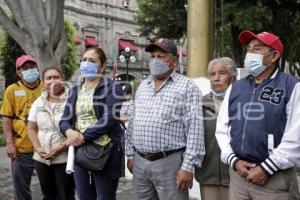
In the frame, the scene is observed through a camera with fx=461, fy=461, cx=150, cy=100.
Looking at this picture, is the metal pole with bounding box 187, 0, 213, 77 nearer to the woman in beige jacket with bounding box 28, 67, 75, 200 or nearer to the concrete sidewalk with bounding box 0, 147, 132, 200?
the woman in beige jacket with bounding box 28, 67, 75, 200

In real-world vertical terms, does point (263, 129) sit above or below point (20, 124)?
above

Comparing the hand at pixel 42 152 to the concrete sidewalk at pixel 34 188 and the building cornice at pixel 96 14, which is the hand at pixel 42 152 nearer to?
the concrete sidewalk at pixel 34 188

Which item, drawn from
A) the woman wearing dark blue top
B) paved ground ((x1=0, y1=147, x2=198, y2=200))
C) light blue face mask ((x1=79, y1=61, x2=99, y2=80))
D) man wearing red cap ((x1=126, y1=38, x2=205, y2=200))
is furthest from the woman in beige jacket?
paved ground ((x1=0, y1=147, x2=198, y2=200))

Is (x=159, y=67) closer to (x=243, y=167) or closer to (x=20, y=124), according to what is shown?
(x=243, y=167)

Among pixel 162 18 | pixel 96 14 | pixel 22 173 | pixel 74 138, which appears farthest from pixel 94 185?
pixel 96 14

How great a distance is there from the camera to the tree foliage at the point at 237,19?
44.1 ft

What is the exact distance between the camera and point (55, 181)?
4.87 meters

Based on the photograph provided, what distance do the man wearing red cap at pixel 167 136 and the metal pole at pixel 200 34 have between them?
5.74 feet

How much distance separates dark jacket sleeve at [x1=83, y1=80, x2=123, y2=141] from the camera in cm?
397

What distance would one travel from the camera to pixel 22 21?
30.2ft

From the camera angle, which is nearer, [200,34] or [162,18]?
[200,34]

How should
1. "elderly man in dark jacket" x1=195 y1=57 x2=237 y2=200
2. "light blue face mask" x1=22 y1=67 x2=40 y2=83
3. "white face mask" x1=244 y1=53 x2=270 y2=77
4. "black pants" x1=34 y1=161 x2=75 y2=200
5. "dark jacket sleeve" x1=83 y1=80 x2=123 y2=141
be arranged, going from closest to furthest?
"white face mask" x1=244 y1=53 x2=270 y2=77 → "elderly man in dark jacket" x1=195 y1=57 x2=237 y2=200 → "dark jacket sleeve" x1=83 y1=80 x2=123 y2=141 → "black pants" x1=34 y1=161 x2=75 y2=200 → "light blue face mask" x1=22 y1=67 x2=40 y2=83

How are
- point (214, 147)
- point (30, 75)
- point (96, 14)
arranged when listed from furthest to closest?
point (96, 14), point (30, 75), point (214, 147)

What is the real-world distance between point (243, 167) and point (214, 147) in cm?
61
